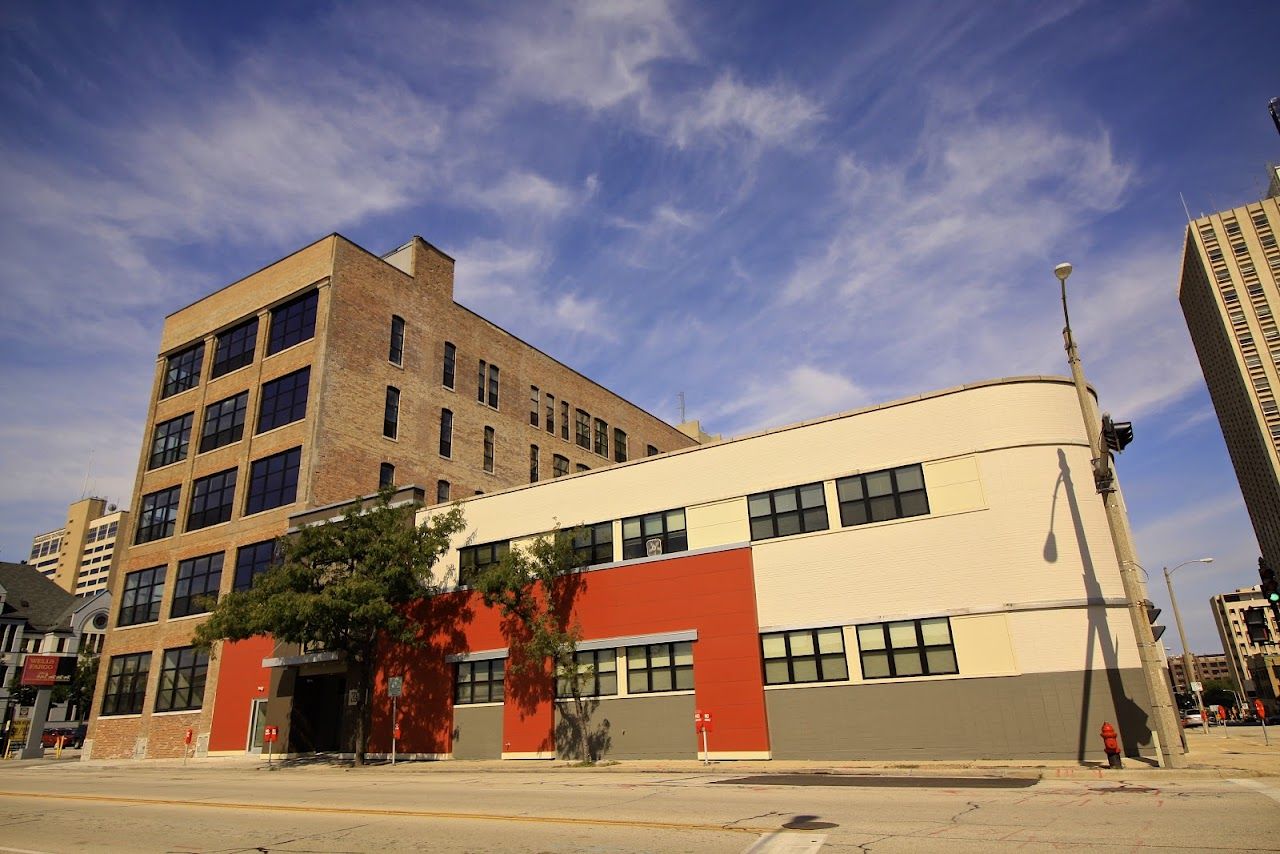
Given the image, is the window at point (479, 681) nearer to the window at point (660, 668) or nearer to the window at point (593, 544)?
the window at point (593, 544)

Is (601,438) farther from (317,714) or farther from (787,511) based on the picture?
(787,511)

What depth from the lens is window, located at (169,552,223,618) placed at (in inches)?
1539

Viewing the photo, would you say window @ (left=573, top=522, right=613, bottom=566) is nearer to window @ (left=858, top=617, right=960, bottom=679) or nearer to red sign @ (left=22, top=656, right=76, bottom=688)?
window @ (left=858, top=617, right=960, bottom=679)

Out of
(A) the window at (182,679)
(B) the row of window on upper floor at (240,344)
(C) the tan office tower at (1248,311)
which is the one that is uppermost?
(C) the tan office tower at (1248,311)

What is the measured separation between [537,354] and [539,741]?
1172 inches

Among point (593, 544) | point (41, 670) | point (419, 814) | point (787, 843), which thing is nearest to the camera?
point (787, 843)

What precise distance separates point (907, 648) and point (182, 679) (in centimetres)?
3485

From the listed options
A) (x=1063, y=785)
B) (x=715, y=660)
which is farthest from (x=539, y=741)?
(x=1063, y=785)

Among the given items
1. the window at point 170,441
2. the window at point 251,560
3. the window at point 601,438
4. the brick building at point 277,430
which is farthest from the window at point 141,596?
the window at point 601,438

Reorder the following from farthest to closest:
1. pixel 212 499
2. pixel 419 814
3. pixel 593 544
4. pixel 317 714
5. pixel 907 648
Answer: pixel 212 499
pixel 317 714
pixel 593 544
pixel 907 648
pixel 419 814

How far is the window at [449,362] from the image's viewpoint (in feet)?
147

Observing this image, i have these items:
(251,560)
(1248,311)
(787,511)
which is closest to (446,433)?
(251,560)

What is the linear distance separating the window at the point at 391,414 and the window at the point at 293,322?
15.8ft

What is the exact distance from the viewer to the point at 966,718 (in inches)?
813
